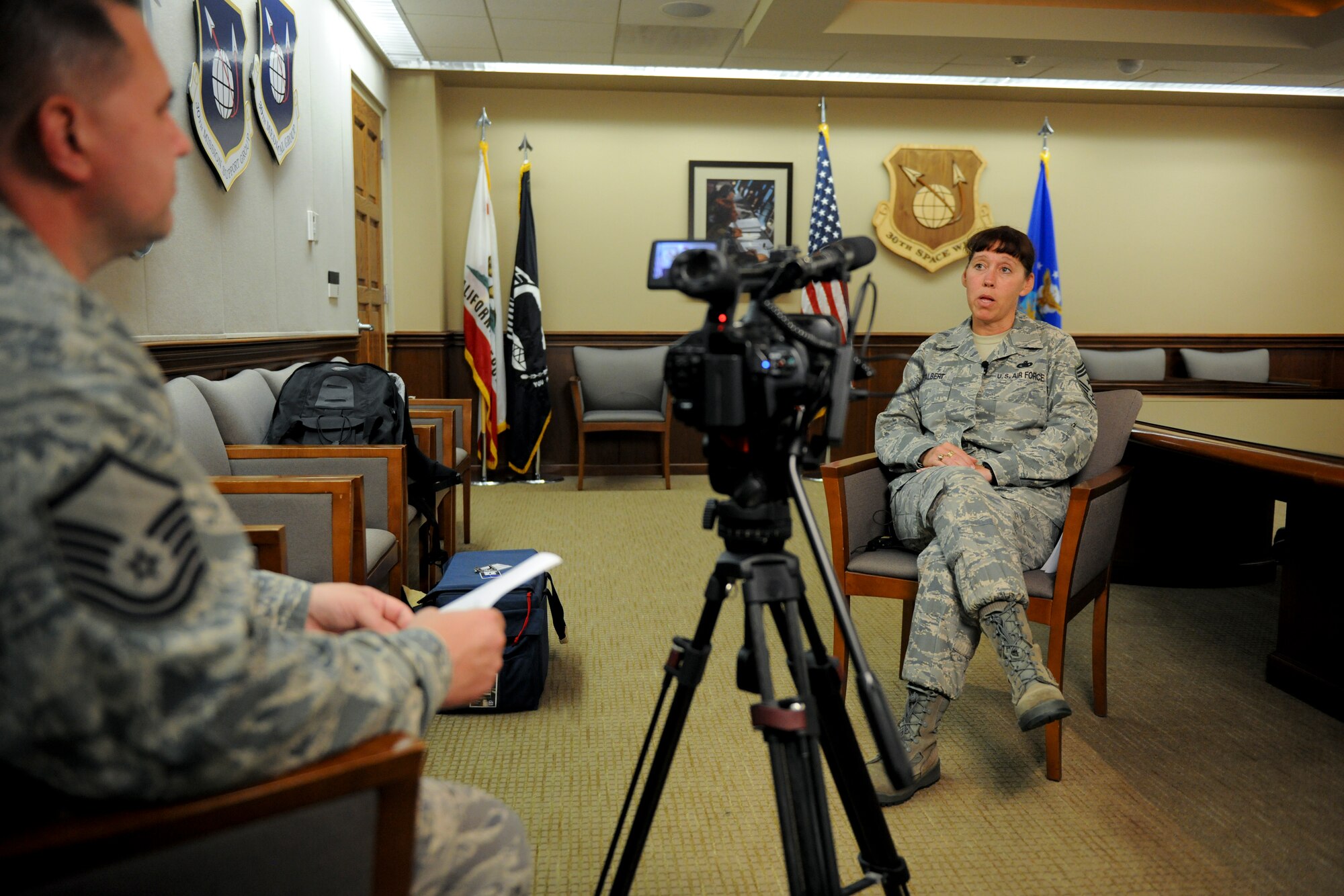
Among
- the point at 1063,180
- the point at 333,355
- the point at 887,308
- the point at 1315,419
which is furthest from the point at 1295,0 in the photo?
the point at 333,355

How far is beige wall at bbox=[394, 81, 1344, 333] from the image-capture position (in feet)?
19.6

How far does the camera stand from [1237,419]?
2820mm

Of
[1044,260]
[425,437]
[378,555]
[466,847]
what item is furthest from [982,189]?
[466,847]

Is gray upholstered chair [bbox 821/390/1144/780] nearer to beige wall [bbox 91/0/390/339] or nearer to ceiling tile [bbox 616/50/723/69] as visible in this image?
beige wall [bbox 91/0/390/339]

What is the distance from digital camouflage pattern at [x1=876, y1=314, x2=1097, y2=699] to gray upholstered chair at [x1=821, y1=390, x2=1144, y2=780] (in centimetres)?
8

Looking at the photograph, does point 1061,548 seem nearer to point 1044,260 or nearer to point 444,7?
point 444,7

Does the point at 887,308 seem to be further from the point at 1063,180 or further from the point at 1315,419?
the point at 1315,419

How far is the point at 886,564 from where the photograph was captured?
2193 mm

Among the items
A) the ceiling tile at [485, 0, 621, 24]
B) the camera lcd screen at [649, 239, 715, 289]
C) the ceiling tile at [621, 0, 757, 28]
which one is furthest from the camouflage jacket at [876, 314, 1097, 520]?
the ceiling tile at [485, 0, 621, 24]

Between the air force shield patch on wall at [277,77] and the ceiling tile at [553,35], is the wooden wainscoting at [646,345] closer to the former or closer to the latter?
the ceiling tile at [553,35]

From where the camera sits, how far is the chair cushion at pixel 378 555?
2.31 metres

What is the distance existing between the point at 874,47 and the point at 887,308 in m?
1.83

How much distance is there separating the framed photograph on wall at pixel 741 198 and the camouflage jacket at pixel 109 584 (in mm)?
5562

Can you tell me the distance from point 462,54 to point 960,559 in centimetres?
453
